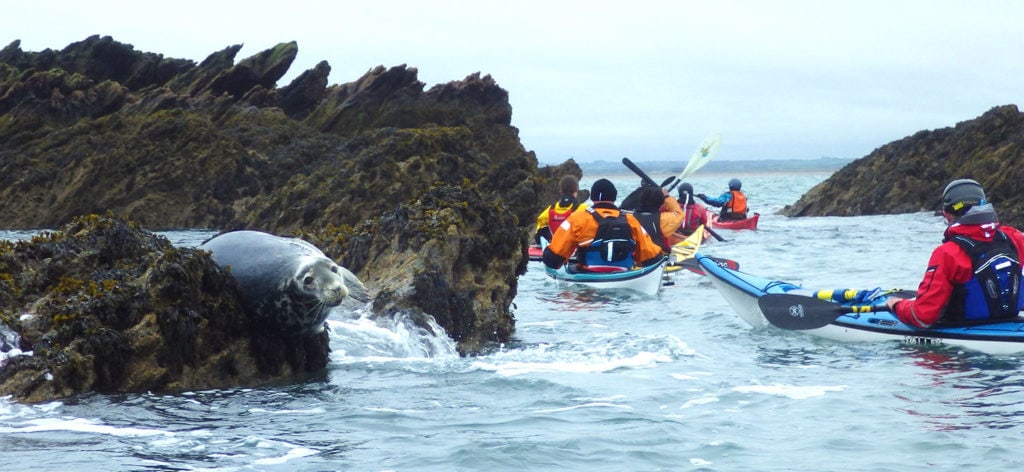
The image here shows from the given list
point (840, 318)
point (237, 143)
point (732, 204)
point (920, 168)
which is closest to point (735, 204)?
point (732, 204)

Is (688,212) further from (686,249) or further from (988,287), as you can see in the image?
(988,287)

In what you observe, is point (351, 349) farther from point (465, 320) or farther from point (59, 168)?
point (59, 168)

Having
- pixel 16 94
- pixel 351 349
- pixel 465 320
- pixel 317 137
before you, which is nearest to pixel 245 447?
pixel 351 349

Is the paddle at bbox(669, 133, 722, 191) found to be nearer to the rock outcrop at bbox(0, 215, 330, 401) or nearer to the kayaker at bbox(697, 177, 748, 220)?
the kayaker at bbox(697, 177, 748, 220)

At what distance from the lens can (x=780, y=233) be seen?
1114 inches

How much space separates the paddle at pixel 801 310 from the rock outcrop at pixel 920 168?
2084cm

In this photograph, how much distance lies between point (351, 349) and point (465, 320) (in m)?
1.19

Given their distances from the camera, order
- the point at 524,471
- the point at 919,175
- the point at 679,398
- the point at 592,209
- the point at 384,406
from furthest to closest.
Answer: the point at 919,175, the point at 592,209, the point at 679,398, the point at 384,406, the point at 524,471

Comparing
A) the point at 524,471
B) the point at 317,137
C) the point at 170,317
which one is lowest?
the point at 524,471

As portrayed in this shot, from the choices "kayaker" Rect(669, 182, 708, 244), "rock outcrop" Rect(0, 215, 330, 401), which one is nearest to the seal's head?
"rock outcrop" Rect(0, 215, 330, 401)

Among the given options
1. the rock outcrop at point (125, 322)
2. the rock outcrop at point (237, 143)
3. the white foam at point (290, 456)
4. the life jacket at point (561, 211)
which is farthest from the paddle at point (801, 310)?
the life jacket at point (561, 211)

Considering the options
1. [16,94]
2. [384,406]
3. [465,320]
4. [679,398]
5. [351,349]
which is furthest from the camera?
[16,94]

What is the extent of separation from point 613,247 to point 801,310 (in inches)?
168

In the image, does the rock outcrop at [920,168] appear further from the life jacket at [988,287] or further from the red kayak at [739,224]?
the life jacket at [988,287]
